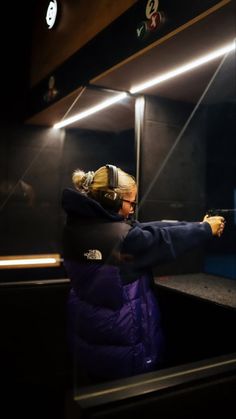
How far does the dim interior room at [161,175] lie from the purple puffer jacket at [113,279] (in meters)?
0.28

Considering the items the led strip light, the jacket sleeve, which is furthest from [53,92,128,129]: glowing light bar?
the jacket sleeve

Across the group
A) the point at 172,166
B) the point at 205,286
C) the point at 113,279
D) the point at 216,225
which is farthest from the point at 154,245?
the point at 172,166

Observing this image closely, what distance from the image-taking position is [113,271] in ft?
4.27

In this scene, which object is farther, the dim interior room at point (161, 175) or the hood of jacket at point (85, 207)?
the dim interior room at point (161, 175)

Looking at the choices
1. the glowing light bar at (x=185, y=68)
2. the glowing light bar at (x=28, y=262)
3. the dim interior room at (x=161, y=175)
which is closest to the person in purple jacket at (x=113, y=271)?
the dim interior room at (x=161, y=175)

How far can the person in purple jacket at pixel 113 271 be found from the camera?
1.31 meters

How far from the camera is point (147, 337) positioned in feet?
4.58

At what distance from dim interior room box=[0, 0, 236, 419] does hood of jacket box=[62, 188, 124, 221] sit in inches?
11.4

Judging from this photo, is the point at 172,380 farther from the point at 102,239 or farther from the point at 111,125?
the point at 111,125

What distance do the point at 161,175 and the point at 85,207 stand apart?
46.5 inches

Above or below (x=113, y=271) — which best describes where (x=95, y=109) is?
above

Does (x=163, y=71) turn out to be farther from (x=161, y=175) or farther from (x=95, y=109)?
(x=95, y=109)

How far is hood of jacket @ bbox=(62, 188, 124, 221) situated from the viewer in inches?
53.0

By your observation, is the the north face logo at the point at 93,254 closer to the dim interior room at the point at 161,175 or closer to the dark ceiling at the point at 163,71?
the dim interior room at the point at 161,175
